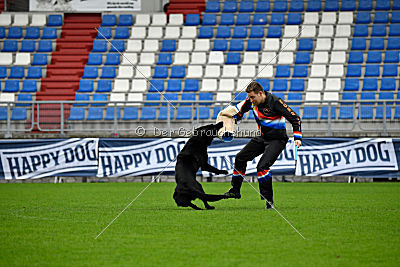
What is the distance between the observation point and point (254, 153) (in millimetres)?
9297

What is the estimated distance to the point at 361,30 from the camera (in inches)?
950

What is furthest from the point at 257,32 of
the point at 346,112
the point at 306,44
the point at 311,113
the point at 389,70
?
the point at 346,112

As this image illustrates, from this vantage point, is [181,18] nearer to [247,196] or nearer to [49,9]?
[49,9]

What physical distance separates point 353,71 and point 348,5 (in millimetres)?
4593

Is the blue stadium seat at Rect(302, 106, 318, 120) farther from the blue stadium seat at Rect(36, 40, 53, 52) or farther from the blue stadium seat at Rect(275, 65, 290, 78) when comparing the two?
the blue stadium seat at Rect(36, 40, 53, 52)

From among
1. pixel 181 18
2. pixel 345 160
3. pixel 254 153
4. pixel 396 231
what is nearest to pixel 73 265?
pixel 396 231

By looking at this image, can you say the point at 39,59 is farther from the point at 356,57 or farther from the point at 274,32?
the point at 356,57

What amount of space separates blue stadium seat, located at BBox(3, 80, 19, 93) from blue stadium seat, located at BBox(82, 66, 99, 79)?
2593mm

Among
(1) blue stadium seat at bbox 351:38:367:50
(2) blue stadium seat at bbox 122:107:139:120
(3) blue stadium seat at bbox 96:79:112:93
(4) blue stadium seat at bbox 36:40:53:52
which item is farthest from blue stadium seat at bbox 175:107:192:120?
(4) blue stadium seat at bbox 36:40:53:52

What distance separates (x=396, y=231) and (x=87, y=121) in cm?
1231

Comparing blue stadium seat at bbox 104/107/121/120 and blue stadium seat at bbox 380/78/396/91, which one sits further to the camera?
blue stadium seat at bbox 380/78/396/91

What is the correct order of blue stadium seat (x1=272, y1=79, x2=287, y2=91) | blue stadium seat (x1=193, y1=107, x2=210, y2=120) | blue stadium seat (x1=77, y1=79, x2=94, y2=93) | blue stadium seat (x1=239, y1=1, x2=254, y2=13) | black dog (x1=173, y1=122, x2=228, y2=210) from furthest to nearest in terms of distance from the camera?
blue stadium seat (x1=239, y1=1, x2=254, y2=13), blue stadium seat (x1=77, y1=79, x2=94, y2=93), blue stadium seat (x1=272, y1=79, x2=287, y2=91), blue stadium seat (x1=193, y1=107, x2=210, y2=120), black dog (x1=173, y1=122, x2=228, y2=210)

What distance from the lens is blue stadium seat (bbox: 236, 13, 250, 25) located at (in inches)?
1003

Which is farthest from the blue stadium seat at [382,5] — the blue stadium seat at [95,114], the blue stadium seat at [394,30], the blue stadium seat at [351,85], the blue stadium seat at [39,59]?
the blue stadium seat at [39,59]
